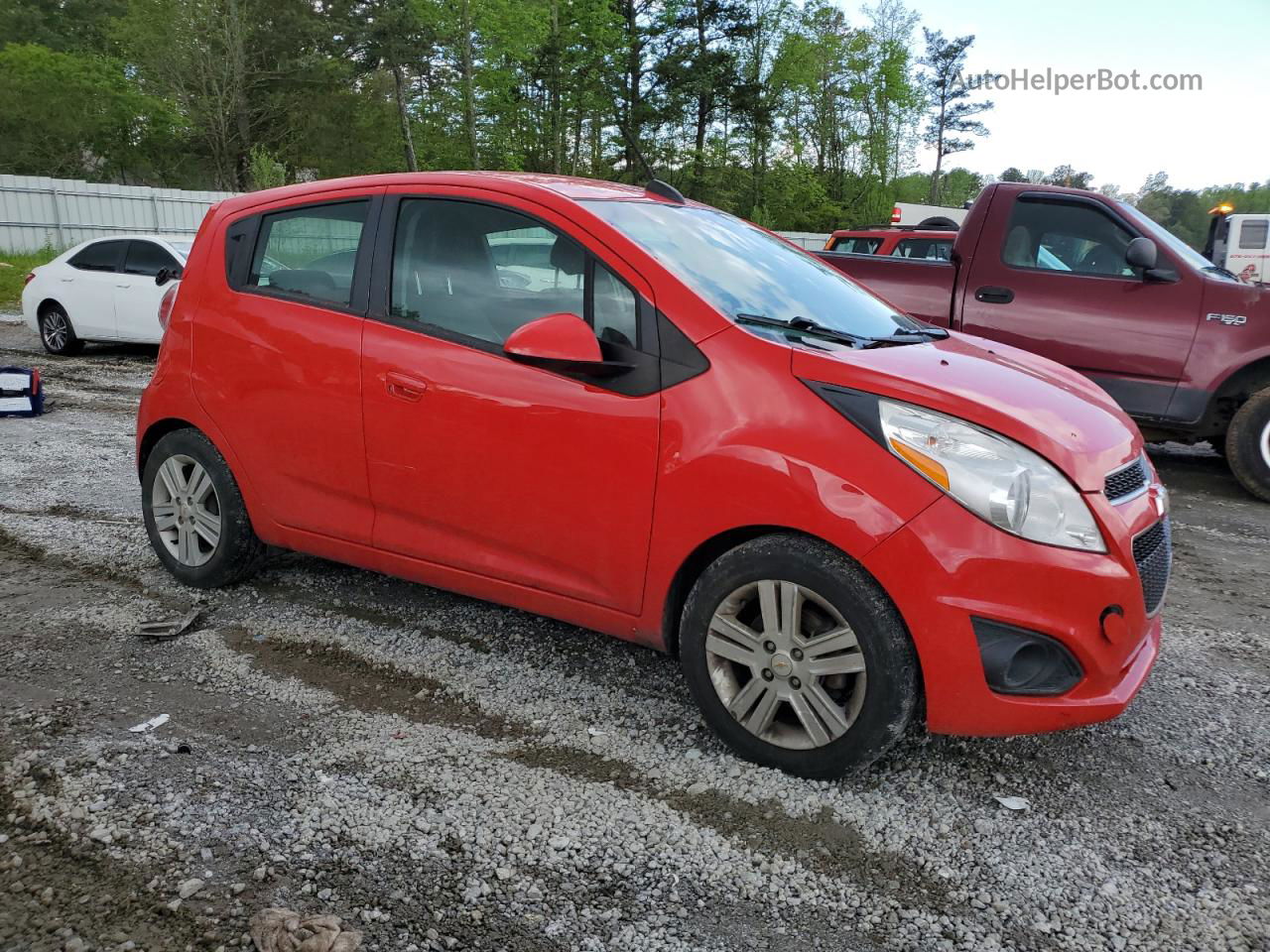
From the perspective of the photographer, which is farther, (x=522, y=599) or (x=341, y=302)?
(x=341, y=302)

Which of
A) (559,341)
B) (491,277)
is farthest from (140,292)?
(559,341)

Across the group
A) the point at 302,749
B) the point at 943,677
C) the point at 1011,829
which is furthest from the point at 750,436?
the point at 302,749

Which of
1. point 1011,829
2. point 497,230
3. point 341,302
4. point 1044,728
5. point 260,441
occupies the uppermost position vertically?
point 497,230

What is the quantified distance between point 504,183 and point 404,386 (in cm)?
82

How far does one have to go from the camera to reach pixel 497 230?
11.1 feet

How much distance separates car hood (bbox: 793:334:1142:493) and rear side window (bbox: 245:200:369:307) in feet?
6.15

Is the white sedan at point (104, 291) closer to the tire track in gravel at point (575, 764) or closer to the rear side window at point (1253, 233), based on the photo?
the tire track in gravel at point (575, 764)

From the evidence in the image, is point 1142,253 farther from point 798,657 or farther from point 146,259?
point 146,259

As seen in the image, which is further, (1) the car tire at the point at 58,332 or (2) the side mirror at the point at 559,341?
(1) the car tire at the point at 58,332

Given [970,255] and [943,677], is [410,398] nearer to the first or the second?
[943,677]

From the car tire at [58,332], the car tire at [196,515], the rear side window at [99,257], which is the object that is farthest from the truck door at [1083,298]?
the car tire at [58,332]

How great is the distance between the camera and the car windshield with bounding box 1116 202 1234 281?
21.4 feet

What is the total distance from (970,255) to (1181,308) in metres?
1.43

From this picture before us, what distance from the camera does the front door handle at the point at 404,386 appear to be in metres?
3.38
